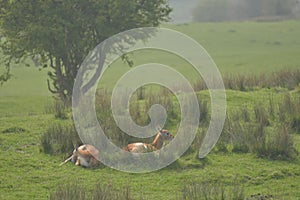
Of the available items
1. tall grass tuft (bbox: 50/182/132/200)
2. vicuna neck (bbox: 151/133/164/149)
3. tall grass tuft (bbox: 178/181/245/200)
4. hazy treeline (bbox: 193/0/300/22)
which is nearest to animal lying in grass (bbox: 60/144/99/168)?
vicuna neck (bbox: 151/133/164/149)

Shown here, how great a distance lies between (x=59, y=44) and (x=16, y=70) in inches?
818

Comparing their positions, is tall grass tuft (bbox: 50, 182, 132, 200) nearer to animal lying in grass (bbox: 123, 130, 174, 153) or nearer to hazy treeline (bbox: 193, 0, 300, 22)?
animal lying in grass (bbox: 123, 130, 174, 153)

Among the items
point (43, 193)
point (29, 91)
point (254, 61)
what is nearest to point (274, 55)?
point (254, 61)

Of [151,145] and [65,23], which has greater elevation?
[65,23]

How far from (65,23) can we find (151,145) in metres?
6.83

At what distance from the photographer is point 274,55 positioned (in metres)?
36.0

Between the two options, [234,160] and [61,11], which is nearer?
[234,160]

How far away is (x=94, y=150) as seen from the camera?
10125mm

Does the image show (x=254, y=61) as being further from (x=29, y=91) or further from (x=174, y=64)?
(x=29, y=91)

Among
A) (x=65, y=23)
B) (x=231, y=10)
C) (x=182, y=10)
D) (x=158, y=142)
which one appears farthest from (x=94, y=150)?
(x=182, y=10)

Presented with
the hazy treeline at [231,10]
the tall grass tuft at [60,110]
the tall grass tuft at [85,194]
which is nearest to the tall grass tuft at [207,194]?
the tall grass tuft at [85,194]

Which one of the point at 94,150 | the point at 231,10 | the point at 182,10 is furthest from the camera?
the point at 182,10

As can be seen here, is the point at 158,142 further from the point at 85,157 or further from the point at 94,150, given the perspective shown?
the point at 85,157

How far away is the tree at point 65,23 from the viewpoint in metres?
16.3
